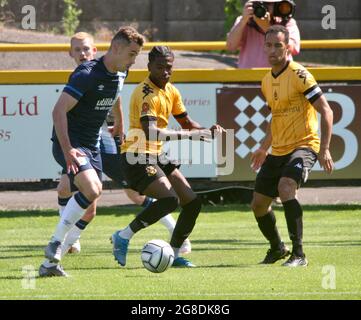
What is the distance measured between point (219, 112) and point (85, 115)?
527 cm

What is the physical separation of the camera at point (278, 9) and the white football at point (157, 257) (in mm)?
4919

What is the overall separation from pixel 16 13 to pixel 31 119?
12.8 meters

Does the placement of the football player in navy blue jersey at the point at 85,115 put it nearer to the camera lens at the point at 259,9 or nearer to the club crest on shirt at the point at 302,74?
the club crest on shirt at the point at 302,74

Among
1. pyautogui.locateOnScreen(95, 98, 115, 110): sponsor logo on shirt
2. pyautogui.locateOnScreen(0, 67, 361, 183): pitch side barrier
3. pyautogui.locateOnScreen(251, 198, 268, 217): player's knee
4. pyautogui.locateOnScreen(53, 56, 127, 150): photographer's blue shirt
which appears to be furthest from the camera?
pyautogui.locateOnScreen(0, 67, 361, 183): pitch side barrier

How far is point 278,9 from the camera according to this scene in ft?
47.5

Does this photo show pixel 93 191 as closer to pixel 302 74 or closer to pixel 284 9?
pixel 302 74

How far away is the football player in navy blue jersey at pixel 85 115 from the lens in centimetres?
1000

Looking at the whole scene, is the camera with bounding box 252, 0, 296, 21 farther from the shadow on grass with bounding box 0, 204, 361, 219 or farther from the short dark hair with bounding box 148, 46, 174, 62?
the short dark hair with bounding box 148, 46, 174, 62

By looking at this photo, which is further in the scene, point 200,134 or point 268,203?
point 268,203

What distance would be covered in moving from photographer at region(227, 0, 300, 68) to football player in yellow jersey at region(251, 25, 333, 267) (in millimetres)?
3036

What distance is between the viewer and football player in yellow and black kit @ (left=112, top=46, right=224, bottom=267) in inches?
428

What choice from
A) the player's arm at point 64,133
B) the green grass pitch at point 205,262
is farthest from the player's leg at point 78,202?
the green grass pitch at point 205,262

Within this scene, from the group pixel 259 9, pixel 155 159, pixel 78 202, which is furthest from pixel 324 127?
pixel 259 9

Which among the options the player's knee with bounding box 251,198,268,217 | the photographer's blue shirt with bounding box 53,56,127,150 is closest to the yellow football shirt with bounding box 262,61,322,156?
the player's knee with bounding box 251,198,268,217
